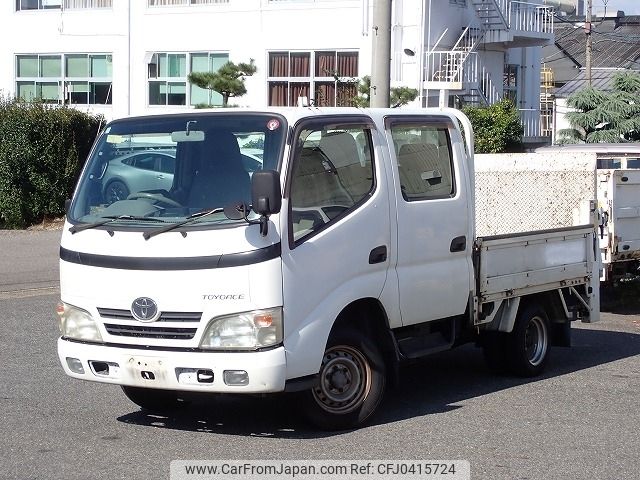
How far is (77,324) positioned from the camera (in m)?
7.72

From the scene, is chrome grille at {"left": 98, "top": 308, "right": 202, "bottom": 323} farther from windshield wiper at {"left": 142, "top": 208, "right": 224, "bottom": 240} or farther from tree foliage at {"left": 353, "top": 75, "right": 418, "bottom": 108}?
tree foliage at {"left": 353, "top": 75, "right": 418, "bottom": 108}

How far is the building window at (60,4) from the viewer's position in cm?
3397

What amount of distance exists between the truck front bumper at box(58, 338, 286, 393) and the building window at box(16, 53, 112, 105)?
27.4 m

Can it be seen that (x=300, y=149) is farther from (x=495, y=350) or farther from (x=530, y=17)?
(x=530, y=17)

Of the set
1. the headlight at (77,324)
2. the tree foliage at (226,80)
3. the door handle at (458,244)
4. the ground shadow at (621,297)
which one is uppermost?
the tree foliage at (226,80)

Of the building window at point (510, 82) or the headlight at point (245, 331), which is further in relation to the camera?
the building window at point (510, 82)

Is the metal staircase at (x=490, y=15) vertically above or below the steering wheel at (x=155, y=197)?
above

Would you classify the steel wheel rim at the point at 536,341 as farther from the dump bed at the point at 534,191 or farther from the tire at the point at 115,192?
the tire at the point at 115,192

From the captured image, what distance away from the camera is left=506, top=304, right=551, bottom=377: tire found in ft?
31.8

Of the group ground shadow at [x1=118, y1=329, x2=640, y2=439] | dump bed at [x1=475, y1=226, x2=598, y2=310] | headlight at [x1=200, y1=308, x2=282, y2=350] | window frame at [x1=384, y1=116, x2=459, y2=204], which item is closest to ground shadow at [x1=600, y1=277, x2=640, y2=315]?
ground shadow at [x1=118, y1=329, x2=640, y2=439]

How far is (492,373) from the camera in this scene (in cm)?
1005

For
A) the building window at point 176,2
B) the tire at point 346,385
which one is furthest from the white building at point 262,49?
the tire at point 346,385

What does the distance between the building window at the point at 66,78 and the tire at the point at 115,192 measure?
26.7 meters

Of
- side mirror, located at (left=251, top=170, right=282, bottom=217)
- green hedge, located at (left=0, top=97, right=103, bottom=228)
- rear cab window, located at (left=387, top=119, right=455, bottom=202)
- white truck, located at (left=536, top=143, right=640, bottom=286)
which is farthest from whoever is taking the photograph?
green hedge, located at (left=0, top=97, right=103, bottom=228)
